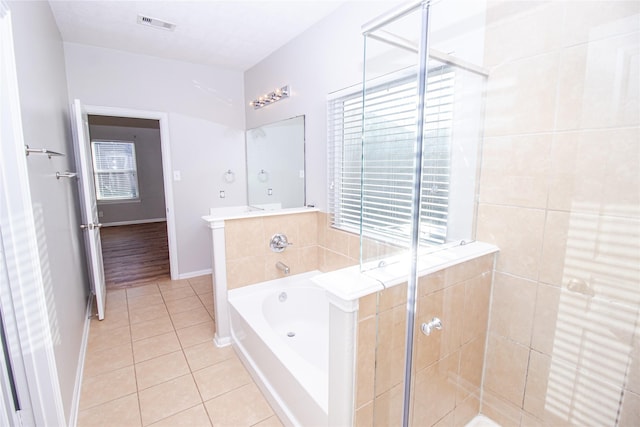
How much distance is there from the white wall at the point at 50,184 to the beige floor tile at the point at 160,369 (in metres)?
0.37

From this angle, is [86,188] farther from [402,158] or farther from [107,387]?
[402,158]

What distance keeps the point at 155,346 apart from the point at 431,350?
2.12 meters

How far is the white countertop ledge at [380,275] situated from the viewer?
105cm

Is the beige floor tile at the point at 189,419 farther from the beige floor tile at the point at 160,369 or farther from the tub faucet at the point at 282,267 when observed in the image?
the tub faucet at the point at 282,267

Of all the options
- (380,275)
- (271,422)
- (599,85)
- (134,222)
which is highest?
(599,85)

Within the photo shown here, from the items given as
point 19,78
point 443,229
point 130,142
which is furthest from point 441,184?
point 130,142

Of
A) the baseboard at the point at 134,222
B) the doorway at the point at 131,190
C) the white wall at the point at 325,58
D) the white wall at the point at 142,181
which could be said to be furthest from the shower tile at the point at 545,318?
the baseboard at the point at 134,222

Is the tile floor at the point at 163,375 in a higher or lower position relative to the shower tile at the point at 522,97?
lower

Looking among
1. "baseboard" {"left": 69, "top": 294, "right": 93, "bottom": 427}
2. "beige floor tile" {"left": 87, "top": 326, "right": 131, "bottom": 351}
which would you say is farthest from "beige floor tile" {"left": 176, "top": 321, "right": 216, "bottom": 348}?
"baseboard" {"left": 69, "top": 294, "right": 93, "bottom": 427}

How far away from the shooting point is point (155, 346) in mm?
2361

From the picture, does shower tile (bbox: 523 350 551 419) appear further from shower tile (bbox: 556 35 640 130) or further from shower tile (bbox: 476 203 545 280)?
shower tile (bbox: 556 35 640 130)

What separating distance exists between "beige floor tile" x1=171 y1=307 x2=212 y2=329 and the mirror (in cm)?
133

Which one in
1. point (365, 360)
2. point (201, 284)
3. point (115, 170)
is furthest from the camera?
point (115, 170)

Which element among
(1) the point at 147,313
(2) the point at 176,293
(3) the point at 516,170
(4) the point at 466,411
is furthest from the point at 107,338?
(3) the point at 516,170
